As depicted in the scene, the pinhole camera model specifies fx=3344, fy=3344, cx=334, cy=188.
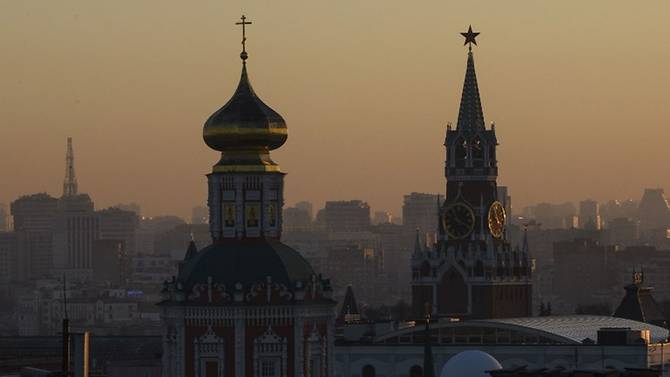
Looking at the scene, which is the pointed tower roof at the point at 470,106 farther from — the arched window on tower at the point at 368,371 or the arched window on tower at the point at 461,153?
the arched window on tower at the point at 368,371

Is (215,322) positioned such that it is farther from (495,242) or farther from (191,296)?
(495,242)

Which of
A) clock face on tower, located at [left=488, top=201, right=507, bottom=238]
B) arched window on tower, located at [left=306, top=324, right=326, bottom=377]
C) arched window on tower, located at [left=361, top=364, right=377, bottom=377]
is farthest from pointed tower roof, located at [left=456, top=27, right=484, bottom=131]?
arched window on tower, located at [left=306, top=324, right=326, bottom=377]

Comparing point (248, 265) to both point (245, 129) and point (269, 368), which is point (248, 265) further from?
point (245, 129)

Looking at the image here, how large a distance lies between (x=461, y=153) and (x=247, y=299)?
70171mm

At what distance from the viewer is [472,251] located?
129000mm

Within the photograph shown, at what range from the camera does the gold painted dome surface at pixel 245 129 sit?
63.0 metres

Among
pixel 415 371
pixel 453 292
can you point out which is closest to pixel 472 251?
pixel 453 292

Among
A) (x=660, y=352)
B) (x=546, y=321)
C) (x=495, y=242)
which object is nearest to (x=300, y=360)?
(x=660, y=352)

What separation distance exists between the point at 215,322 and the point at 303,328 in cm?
163

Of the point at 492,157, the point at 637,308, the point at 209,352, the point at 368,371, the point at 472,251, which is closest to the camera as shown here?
the point at 209,352

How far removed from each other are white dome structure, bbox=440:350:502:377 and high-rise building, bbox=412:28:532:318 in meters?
56.6

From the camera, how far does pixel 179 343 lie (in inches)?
2416

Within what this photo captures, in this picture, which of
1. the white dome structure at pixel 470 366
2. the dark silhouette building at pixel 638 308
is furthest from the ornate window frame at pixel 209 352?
the dark silhouette building at pixel 638 308

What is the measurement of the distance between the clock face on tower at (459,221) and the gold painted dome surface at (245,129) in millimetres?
65636
